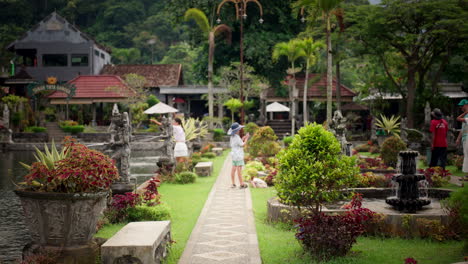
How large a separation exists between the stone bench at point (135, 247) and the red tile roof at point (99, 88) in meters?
34.6

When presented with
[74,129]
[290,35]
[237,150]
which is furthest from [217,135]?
[237,150]

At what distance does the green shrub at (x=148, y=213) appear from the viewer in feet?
30.0

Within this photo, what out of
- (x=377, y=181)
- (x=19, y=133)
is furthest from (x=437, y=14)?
(x=19, y=133)

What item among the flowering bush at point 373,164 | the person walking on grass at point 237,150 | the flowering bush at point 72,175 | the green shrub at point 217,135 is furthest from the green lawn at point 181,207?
the green shrub at point 217,135

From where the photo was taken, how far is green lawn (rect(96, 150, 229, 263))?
26.0 feet

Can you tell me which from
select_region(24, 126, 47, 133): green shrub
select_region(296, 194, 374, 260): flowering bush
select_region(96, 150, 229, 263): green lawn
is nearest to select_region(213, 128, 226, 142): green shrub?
select_region(24, 126, 47, 133): green shrub

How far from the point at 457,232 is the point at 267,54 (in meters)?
31.7

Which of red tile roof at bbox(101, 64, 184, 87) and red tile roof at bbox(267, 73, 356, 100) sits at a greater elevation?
red tile roof at bbox(101, 64, 184, 87)

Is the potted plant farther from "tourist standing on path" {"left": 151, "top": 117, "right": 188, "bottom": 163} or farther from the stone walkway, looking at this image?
"tourist standing on path" {"left": 151, "top": 117, "right": 188, "bottom": 163}

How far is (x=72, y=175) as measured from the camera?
20.5 feet

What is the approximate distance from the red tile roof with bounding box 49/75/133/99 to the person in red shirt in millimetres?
29114

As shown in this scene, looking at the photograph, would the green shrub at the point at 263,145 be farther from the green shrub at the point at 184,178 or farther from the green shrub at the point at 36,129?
the green shrub at the point at 36,129

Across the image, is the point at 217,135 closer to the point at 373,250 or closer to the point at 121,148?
the point at 121,148

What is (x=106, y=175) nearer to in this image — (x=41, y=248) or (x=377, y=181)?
(x=41, y=248)
